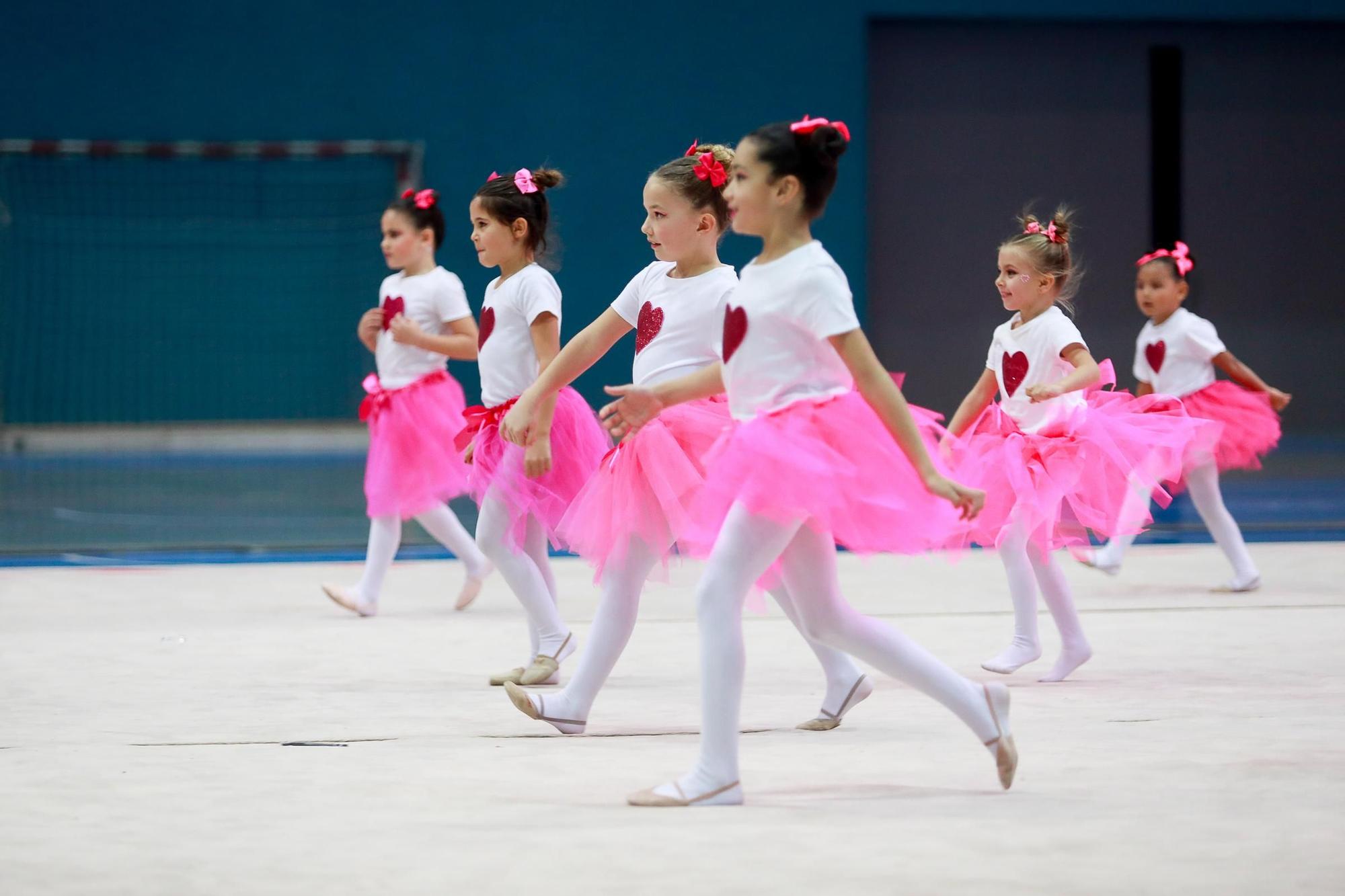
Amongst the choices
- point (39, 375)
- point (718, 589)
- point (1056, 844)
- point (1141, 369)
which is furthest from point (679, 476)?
point (39, 375)

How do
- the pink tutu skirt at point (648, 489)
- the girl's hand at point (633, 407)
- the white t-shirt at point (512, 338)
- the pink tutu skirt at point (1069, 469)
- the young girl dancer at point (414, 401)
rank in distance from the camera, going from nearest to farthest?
the girl's hand at point (633, 407), the pink tutu skirt at point (648, 489), the pink tutu skirt at point (1069, 469), the white t-shirt at point (512, 338), the young girl dancer at point (414, 401)

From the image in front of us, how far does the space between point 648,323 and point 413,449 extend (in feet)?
6.50

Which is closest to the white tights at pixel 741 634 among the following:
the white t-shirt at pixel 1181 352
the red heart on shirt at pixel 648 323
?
the red heart on shirt at pixel 648 323

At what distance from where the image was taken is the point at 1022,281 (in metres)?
4.18

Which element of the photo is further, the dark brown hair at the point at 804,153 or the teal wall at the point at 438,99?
the teal wall at the point at 438,99

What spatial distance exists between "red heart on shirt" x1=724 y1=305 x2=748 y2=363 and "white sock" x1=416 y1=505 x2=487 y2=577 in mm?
2638

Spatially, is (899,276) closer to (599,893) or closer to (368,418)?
(368,418)

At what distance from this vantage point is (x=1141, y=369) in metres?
6.16

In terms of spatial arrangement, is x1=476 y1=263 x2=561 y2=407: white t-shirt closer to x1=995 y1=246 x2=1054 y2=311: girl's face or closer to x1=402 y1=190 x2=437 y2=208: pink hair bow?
x1=995 y1=246 x2=1054 y2=311: girl's face

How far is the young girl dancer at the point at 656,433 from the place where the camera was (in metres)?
3.24

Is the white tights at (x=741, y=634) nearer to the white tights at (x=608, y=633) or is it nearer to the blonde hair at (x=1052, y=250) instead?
the white tights at (x=608, y=633)

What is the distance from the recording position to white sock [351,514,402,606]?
509 cm

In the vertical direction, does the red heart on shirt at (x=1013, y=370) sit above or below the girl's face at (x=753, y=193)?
below

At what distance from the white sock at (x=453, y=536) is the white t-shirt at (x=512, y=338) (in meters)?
1.25
